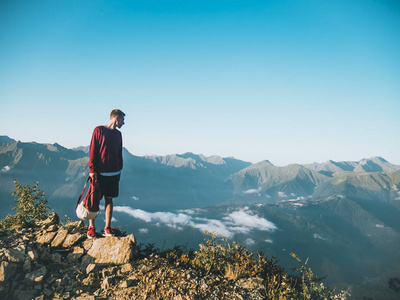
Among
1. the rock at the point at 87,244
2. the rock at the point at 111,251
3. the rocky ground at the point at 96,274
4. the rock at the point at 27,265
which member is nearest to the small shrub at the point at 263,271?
the rocky ground at the point at 96,274

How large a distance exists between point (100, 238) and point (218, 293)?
3522mm

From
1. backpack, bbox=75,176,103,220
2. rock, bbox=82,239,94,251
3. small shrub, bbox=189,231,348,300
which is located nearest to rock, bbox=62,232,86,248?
rock, bbox=82,239,94,251

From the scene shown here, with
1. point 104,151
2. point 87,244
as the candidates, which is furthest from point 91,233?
point 104,151

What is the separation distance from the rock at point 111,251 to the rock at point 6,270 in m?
1.34

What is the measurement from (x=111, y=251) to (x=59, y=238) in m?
1.78

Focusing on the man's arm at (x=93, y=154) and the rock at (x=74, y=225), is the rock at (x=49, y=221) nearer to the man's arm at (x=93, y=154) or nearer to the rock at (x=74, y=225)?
the rock at (x=74, y=225)

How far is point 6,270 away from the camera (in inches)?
158

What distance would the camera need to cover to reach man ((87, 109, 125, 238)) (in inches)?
213

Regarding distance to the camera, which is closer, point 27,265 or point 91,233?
point 27,265

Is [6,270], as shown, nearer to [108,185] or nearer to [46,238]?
[46,238]

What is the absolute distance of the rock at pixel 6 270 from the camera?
3.93 meters

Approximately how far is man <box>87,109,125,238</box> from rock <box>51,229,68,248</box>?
0.70 meters

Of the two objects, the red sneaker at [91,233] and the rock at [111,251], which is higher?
the red sneaker at [91,233]

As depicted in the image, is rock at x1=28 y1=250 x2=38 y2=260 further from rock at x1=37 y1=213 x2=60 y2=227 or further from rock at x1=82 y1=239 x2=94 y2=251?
rock at x1=37 y1=213 x2=60 y2=227
